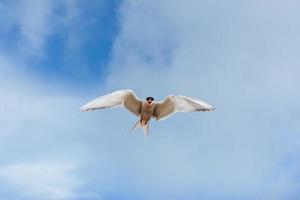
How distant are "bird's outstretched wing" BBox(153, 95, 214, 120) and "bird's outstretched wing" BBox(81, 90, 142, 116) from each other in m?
0.97

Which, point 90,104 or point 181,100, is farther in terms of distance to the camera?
point 181,100

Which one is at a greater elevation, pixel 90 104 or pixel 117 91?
pixel 117 91

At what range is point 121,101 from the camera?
Answer: 22562mm

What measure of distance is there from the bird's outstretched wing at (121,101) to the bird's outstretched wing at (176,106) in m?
0.97

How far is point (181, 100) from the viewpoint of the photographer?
2238 centimetres


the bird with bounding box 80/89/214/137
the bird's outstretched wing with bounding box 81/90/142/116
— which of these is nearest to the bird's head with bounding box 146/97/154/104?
the bird with bounding box 80/89/214/137

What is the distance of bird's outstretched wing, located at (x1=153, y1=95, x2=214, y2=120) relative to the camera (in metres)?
21.7

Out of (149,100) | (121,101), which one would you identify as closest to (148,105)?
(149,100)

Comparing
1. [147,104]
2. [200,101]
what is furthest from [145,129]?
[200,101]

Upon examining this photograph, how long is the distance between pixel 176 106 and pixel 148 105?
1.34 meters

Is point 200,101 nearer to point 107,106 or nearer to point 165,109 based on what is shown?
point 165,109

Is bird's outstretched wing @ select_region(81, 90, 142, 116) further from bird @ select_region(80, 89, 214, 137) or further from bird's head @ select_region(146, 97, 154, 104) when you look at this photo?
bird's head @ select_region(146, 97, 154, 104)

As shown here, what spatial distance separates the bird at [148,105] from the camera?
72.0 feet

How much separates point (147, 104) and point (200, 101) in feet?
8.52
